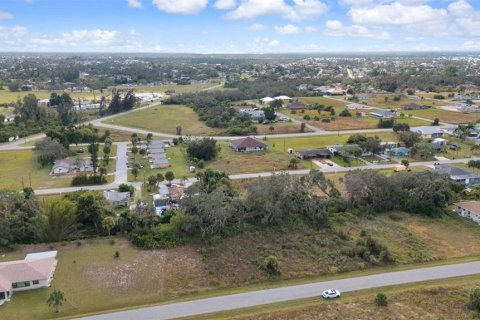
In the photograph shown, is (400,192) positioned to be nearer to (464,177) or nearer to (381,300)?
(464,177)

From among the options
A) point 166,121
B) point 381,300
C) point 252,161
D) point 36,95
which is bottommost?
point 381,300

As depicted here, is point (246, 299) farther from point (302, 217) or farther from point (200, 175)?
point (200, 175)

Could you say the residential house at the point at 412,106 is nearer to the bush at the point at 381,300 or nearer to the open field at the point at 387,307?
the open field at the point at 387,307

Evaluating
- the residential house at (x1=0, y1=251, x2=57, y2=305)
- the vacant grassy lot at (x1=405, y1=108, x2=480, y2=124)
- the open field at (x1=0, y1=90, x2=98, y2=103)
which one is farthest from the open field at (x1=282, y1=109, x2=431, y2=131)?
the open field at (x1=0, y1=90, x2=98, y2=103)

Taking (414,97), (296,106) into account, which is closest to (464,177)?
(296,106)

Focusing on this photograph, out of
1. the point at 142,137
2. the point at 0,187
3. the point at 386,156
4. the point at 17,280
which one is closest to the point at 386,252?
the point at 17,280

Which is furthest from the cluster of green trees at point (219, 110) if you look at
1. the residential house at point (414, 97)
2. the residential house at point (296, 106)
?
the residential house at point (414, 97)

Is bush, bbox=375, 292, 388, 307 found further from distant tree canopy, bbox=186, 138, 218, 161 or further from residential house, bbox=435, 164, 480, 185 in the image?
distant tree canopy, bbox=186, 138, 218, 161
